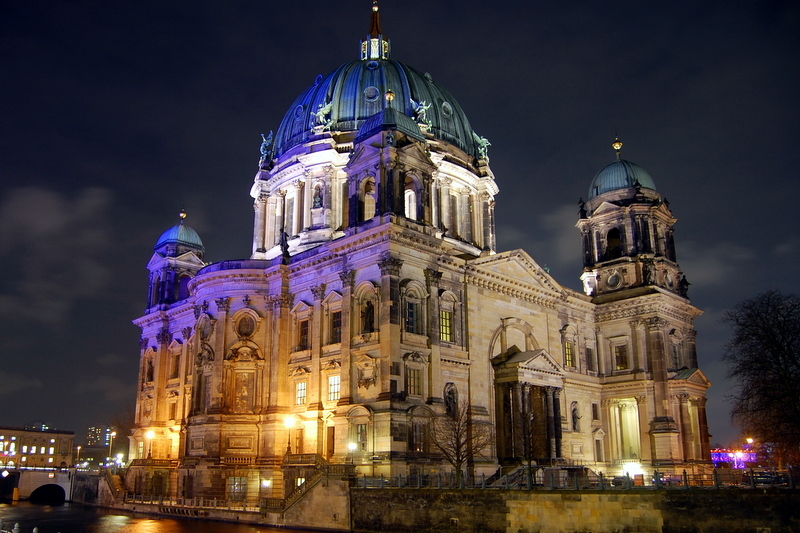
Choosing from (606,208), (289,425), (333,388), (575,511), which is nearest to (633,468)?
(606,208)

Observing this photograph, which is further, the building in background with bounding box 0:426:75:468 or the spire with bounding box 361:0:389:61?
the building in background with bounding box 0:426:75:468

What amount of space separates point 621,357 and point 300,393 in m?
30.1

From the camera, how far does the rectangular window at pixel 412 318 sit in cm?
4931

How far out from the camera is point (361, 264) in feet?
166

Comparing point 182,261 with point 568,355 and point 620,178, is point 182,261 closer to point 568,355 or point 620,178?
point 568,355

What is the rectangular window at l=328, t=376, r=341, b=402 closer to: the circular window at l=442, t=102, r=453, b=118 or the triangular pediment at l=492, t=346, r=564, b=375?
the triangular pediment at l=492, t=346, r=564, b=375

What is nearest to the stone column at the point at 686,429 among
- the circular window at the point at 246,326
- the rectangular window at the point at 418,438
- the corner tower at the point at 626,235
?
the corner tower at the point at 626,235

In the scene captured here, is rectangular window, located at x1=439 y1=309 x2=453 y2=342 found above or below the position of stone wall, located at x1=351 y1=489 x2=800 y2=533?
above

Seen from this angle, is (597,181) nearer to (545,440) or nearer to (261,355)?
(545,440)

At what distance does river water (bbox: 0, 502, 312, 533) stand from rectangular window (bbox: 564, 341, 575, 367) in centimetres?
3056

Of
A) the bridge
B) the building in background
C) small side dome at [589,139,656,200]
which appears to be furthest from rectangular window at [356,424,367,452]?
the building in background

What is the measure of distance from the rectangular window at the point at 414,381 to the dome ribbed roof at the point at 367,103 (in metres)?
25.3

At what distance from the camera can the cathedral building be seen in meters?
49.2

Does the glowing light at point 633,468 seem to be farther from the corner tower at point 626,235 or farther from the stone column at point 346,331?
the stone column at point 346,331
